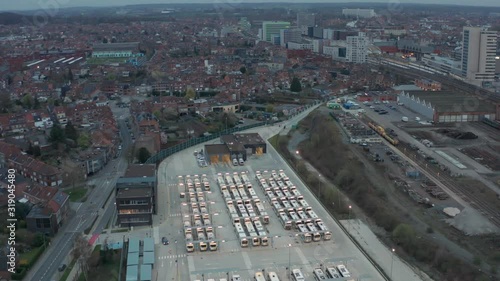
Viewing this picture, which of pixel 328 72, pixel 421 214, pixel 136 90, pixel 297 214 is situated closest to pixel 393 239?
pixel 421 214

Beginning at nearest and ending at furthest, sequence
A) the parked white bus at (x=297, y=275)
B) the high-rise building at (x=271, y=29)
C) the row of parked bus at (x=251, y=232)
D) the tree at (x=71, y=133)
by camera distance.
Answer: the parked white bus at (x=297, y=275) → the row of parked bus at (x=251, y=232) → the tree at (x=71, y=133) → the high-rise building at (x=271, y=29)

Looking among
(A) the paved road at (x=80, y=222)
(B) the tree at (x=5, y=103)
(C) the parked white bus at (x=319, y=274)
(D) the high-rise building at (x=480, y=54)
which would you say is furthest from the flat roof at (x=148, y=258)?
(D) the high-rise building at (x=480, y=54)

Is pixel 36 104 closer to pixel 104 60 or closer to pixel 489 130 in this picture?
pixel 104 60

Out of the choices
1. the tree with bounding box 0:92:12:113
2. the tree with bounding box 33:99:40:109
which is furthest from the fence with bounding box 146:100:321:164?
the tree with bounding box 0:92:12:113

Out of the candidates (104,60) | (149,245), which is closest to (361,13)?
(104,60)

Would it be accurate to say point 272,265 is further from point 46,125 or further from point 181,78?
point 181,78

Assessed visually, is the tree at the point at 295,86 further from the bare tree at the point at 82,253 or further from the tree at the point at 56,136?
the bare tree at the point at 82,253

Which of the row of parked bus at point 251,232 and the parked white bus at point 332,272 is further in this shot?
the row of parked bus at point 251,232
